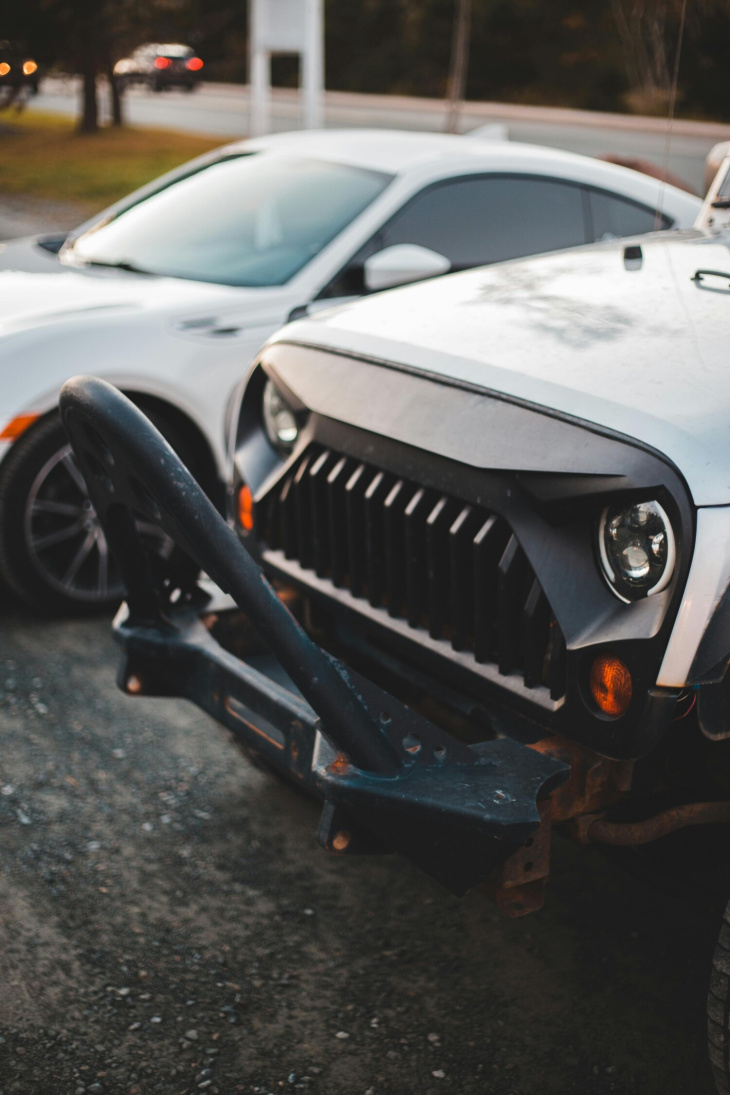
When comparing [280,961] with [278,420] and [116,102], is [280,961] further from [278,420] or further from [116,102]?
[116,102]

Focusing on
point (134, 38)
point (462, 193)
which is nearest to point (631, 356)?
point (462, 193)

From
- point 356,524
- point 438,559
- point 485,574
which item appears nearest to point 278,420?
point 356,524

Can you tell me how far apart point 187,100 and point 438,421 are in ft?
144

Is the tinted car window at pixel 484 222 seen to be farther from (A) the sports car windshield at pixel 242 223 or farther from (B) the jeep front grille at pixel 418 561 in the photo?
(B) the jeep front grille at pixel 418 561

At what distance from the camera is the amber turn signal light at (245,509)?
10.3ft

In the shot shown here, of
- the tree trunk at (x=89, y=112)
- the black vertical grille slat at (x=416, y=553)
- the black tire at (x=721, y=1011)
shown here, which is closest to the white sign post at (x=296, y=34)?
the tree trunk at (x=89, y=112)

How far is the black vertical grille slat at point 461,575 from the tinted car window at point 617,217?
3.38 metres

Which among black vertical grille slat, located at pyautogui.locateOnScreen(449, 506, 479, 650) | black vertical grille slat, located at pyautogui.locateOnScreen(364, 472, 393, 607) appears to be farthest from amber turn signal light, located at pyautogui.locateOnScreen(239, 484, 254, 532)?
black vertical grille slat, located at pyautogui.locateOnScreen(449, 506, 479, 650)

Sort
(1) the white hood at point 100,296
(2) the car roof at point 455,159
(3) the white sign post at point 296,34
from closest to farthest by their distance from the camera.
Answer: (1) the white hood at point 100,296
(2) the car roof at point 455,159
(3) the white sign post at point 296,34

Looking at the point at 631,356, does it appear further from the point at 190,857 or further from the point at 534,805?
the point at 190,857

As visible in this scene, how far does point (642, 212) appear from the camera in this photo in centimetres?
550

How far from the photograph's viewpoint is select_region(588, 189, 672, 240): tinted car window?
5430mm

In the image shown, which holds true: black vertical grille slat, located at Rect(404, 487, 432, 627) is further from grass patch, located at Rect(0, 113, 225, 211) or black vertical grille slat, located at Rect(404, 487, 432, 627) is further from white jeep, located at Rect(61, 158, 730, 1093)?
grass patch, located at Rect(0, 113, 225, 211)

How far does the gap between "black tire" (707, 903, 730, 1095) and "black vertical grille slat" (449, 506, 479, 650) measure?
0.76m
